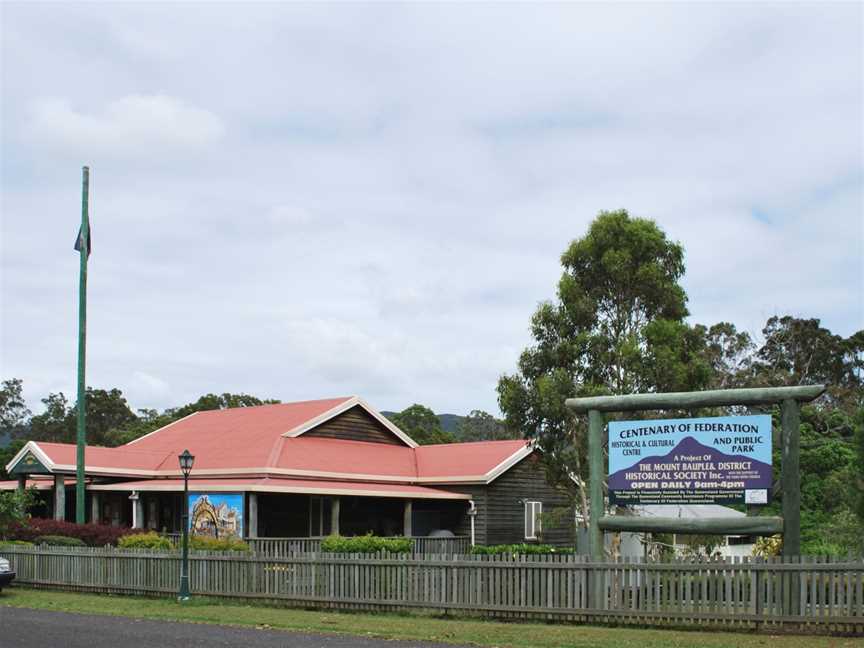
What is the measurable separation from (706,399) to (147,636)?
9548 millimetres

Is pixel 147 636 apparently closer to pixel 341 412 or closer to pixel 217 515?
Result: pixel 217 515

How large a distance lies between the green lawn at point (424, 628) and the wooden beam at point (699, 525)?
1.68 m

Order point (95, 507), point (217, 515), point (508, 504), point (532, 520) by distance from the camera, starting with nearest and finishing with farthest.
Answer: point (217, 515), point (95, 507), point (508, 504), point (532, 520)

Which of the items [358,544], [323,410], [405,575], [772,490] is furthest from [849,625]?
[323,410]

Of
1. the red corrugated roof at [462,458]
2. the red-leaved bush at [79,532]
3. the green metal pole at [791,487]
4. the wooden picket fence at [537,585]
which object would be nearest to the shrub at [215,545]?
the wooden picket fence at [537,585]

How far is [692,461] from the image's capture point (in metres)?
17.4

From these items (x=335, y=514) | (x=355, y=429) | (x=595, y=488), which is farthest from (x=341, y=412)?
(x=595, y=488)

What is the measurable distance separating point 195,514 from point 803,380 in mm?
44110

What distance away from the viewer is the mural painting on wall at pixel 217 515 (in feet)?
101

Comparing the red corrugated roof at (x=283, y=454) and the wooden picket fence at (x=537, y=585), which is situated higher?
the red corrugated roof at (x=283, y=454)

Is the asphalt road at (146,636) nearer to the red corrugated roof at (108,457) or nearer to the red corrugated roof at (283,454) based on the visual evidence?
the red corrugated roof at (283,454)

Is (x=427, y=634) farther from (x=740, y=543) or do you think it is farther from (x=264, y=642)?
(x=740, y=543)

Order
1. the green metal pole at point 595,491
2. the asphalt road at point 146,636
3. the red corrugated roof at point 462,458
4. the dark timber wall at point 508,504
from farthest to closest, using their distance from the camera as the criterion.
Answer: the red corrugated roof at point 462,458, the dark timber wall at point 508,504, the green metal pole at point 595,491, the asphalt road at point 146,636

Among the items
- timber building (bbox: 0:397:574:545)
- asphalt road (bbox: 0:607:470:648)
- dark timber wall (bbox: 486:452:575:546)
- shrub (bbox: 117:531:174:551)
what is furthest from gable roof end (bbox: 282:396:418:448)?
asphalt road (bbox: 0:607:470:648)
